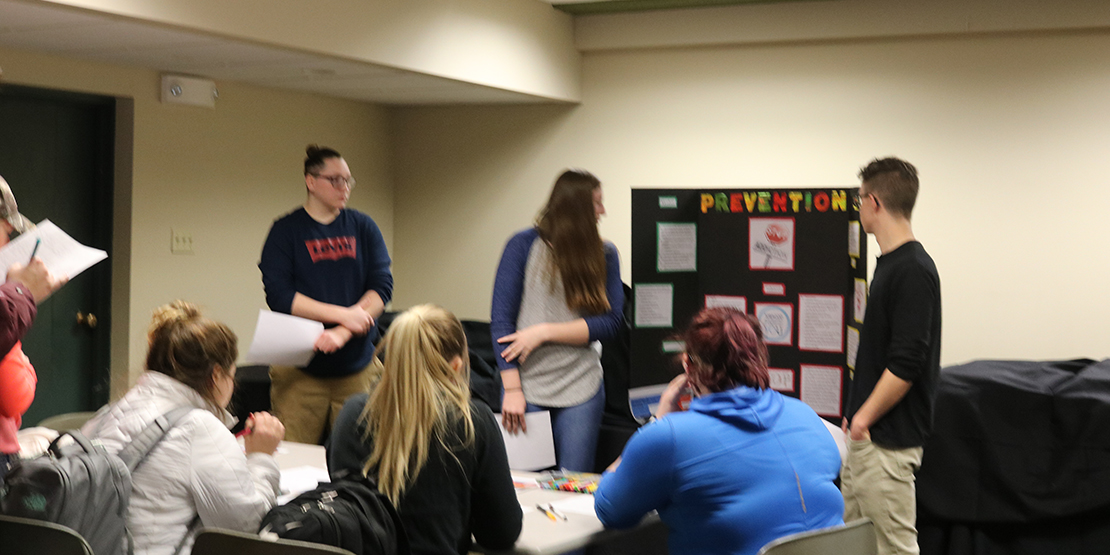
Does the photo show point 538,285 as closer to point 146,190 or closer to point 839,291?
point 839,291

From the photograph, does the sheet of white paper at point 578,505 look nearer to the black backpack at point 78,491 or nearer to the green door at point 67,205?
the black backpack at point 78,491

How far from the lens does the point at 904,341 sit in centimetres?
272

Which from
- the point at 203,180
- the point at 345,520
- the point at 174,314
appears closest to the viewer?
the point at 345,520

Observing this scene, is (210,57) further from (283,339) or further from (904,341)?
(904,341)

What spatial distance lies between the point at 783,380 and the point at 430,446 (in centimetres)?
218

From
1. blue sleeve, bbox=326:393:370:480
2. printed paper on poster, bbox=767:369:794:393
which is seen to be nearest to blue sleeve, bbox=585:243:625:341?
printed paper on poster, bbox=767:369:794:393

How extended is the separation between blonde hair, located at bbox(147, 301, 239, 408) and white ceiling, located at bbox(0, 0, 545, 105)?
4.96ft

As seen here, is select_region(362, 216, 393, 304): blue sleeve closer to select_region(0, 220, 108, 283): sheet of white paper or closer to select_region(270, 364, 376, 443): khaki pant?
select_region(270, 364, 376, 443): khaki pant

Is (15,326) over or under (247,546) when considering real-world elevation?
over

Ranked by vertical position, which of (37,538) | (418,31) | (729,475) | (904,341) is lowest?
(37,538)

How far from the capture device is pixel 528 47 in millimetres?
5238

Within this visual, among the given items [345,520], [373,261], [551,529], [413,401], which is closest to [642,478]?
[551,529]

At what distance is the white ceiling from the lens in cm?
341

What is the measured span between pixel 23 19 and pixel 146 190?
52.4 inches
